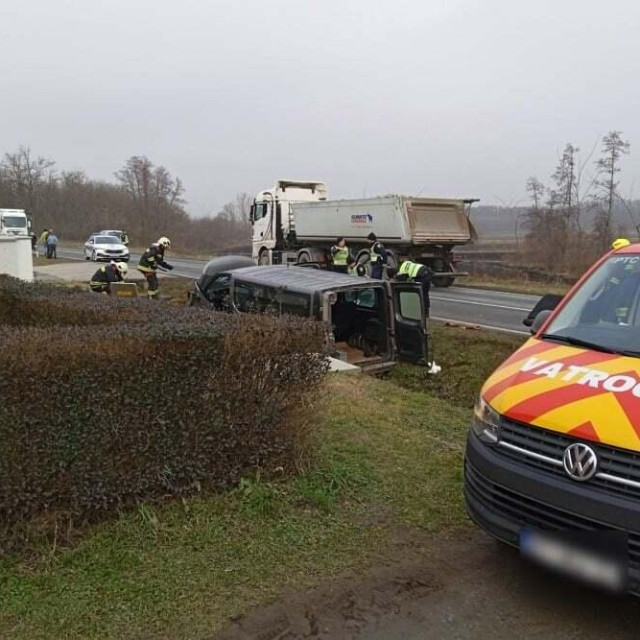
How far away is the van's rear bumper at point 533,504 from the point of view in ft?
8.94

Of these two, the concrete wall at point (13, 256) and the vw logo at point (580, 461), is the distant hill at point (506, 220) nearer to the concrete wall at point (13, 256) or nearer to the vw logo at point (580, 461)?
the concrete wall at point (13, 256)

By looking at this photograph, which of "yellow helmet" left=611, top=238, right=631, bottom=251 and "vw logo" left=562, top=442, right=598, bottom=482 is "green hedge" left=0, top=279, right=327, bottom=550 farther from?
"yellow helmet" left=611, top=238, right=631, bottom=251

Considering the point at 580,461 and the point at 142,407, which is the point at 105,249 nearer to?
the point at 142,407

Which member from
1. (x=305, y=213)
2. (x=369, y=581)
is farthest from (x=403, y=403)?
(x=305, y=213)

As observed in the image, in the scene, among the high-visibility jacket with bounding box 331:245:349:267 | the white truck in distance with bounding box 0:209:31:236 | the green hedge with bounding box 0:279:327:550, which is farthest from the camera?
the white truck in distance with bounding box 0:209:31:236

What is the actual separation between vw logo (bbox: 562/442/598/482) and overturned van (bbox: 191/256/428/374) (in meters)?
5.28

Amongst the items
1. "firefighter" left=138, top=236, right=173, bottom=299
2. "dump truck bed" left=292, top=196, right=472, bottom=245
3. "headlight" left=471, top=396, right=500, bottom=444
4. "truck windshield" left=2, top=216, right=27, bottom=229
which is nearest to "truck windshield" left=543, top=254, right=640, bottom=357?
"headlight" left=471, top=396, right=500, bottom=444

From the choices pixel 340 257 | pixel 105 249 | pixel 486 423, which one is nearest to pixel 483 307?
pixel 340 257

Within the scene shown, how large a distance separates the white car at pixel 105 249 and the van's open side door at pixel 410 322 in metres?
28.9

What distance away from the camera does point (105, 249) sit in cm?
3656

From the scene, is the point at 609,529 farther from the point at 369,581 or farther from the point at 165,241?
the point at 165,241

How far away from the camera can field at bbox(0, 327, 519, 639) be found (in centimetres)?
299

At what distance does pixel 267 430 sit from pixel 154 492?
0.78 m

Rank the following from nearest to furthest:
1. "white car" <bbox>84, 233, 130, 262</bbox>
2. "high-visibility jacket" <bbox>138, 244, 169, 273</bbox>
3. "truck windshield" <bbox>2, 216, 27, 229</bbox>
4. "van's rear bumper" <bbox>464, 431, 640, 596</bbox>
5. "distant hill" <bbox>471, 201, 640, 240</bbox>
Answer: "van's rear bumper" <bbox>464, 431, 640, 596</bbox>
"high-visibility jacket" <bbox>138, 244, 169, 273</bbox>
"distant hill" <bbox>471, 201, 640, 240</bbox>
"white car" <bbox>84, 233, 130, 262</bbox>
"truck windshield" <bbox>2, 216, 27, 229</bbox>
